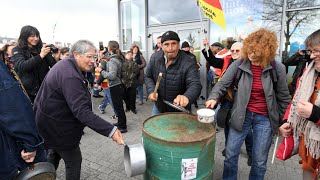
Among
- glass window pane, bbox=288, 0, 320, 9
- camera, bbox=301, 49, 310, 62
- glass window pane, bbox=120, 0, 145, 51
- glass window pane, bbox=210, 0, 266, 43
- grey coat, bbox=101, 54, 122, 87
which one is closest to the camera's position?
camera, bbox=301, 49, 310, 62

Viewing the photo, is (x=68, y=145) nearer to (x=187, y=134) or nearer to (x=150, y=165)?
(x=150, y=165)

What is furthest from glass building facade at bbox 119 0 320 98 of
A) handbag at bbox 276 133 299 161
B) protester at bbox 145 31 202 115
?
handbag at bbox 276 133 299 161

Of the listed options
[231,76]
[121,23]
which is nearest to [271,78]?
[231,76]

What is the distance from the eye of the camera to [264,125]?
2320 mm

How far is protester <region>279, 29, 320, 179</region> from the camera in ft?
5.57

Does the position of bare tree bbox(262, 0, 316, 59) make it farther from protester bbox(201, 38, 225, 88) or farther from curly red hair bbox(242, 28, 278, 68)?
curly red hair bbox(242, 28, 278, 68)

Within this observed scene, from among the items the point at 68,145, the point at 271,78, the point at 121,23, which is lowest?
the point at 68,145

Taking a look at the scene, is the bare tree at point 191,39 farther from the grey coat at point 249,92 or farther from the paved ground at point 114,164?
the grey coat at point 249,92

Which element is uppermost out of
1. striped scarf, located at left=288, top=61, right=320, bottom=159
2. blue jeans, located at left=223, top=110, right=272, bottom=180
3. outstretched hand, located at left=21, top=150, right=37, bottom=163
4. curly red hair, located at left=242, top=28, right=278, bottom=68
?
curly red hair, located at left=242, top=28, right=278, bottom=68

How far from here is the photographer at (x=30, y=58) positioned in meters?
3.26

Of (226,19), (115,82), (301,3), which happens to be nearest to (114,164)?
(115,82)

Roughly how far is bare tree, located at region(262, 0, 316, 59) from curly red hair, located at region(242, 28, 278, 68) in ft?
12.4

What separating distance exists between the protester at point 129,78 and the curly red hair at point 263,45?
3.61m

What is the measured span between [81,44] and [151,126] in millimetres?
993
